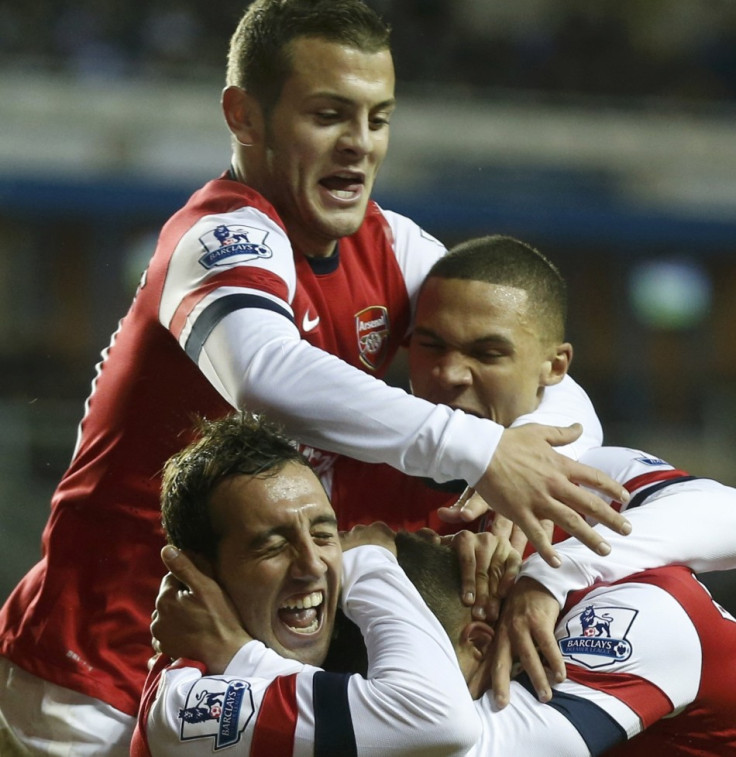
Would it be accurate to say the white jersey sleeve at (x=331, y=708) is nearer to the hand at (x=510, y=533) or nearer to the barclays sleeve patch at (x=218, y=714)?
the barclays sleeve patch at (x=218, y=714)

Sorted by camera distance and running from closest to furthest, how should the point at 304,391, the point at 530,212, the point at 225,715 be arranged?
1. the point at 225,715
2. the point at 304,391
3. the point at 530,212

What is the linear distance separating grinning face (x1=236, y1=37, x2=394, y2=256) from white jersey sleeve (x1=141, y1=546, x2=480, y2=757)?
1096 mm

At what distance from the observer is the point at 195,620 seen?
254 cm

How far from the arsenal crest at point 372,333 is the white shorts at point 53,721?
39.6 inches

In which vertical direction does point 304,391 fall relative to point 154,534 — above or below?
above

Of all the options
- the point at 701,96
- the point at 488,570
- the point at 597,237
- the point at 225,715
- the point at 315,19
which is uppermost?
the point at 701,96

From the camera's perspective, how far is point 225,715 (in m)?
2.37

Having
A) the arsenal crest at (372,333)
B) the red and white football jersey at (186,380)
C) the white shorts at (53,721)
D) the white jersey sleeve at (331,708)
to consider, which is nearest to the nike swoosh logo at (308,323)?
the red and white football jersey at (186,380)

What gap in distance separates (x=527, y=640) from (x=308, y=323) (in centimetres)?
94

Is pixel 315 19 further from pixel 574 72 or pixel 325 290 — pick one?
pixel 574 72

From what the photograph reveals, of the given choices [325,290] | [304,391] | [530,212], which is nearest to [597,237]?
[530,212]

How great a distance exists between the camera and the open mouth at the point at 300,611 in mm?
2553

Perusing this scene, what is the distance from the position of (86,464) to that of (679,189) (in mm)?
10306

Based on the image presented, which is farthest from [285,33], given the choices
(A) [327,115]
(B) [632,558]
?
(B) [632,558]
